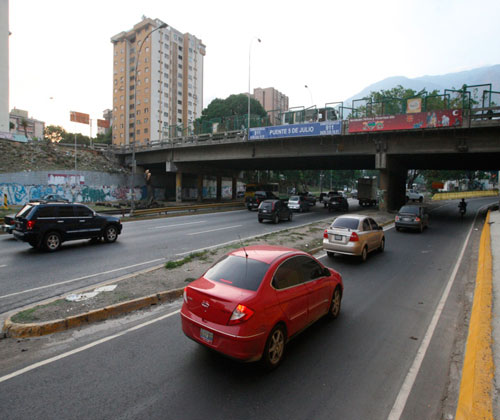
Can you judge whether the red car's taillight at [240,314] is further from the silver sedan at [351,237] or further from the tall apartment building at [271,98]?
the tall apartment building at [271,98]

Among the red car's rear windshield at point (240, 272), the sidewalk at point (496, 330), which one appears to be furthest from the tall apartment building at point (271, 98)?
the red car's rear windshield at point (240, 272)

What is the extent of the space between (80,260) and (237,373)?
26.6ft

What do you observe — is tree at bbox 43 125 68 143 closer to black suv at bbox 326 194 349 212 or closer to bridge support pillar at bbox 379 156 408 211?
black suv at bbox 326 194 349 212

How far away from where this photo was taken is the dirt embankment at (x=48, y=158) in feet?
110

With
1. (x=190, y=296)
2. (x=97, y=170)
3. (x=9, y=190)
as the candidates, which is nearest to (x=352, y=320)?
(x=190, y=296)

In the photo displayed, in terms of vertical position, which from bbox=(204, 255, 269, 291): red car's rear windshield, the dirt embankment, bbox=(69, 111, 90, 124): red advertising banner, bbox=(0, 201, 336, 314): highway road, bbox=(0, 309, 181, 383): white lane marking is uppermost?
bbox=(69, 111, 90, 124): red advertising banner

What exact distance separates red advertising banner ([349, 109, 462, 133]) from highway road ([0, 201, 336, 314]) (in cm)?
1590

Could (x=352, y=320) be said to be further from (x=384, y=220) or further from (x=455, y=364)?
(x=384, y=220)

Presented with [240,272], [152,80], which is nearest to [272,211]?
[240,272]

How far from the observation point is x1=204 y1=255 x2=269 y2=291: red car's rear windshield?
4.45 metres

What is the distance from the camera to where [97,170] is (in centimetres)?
4069

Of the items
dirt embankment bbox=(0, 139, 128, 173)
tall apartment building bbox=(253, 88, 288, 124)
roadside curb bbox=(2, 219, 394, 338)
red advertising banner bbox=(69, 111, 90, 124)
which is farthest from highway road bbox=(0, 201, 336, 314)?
tall apartment building bbox=(253, 88, 288, 124)

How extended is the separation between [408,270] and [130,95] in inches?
3867

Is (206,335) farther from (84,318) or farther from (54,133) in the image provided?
(54,133)
